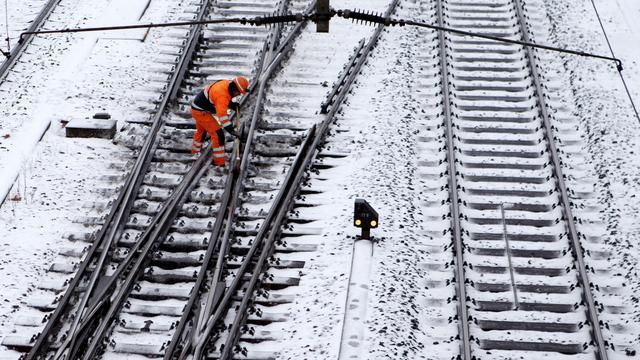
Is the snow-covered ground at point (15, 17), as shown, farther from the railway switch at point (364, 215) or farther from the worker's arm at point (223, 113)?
the railway switch at point (364, 215)

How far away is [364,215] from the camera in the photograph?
12438 millimetres

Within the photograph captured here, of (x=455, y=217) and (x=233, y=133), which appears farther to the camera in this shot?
(x=233, y=133)

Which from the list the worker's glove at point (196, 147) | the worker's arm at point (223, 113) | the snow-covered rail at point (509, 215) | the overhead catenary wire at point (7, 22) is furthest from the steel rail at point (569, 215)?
the overhead catenary wire at point (7, 22)

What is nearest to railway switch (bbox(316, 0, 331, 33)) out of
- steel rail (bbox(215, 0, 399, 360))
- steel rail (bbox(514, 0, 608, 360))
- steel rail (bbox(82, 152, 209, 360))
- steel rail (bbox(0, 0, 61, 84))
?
steel rail (bbox(215, 0, 399, 360))

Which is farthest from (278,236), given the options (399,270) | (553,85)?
(553,85)

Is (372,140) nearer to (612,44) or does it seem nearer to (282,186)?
(282,186)

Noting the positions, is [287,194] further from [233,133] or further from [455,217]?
[455,217]

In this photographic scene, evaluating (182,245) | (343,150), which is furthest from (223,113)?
(343,150)

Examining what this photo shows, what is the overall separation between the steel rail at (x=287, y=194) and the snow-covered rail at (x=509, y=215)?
1.82 meters

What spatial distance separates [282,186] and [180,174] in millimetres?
1900

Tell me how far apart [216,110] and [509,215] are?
4.87 meters

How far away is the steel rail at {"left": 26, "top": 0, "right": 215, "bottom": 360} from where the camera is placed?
11141mm

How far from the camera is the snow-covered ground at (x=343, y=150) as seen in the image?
38.2 feet

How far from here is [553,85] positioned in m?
17.3
